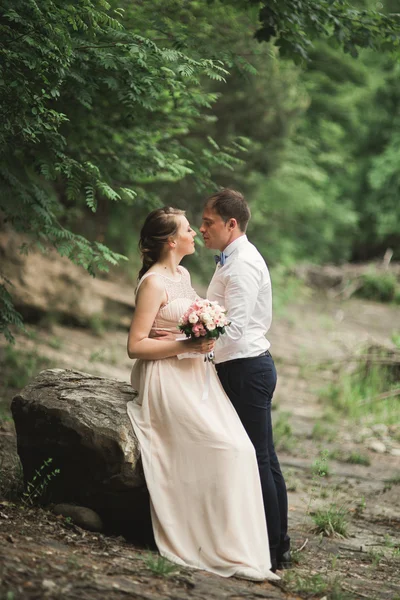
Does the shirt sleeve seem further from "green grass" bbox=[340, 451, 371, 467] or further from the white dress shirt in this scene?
"green grass" bbox=[340, 451, 371, 467]

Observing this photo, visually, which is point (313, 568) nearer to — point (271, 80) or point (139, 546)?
point (139, 546)

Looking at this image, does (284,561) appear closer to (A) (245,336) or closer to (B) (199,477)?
(B) (199,477)

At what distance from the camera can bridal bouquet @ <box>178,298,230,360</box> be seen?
408 centimetres

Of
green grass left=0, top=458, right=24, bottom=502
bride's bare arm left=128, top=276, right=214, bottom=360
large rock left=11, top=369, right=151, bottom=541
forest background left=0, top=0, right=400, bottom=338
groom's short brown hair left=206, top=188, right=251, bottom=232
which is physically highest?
forest background left=0, top=0, right=400, bottom=338

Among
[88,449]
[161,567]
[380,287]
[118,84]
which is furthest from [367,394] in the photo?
[380,287]

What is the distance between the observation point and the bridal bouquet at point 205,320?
13.4ft

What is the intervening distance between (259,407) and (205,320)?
77 centimetres

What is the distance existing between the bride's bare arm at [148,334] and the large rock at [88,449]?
44 centimetres

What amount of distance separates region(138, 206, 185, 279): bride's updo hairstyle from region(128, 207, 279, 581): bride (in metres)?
0.15

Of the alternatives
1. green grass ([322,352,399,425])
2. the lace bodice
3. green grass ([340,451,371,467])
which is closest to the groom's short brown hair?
the lace bodice

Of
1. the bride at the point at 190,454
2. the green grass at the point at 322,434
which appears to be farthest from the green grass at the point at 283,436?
the bride at the point at 190,454

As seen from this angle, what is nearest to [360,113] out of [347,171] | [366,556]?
[347,171]

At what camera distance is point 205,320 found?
4.07 m

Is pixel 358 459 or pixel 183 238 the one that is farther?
pixel 358 459
